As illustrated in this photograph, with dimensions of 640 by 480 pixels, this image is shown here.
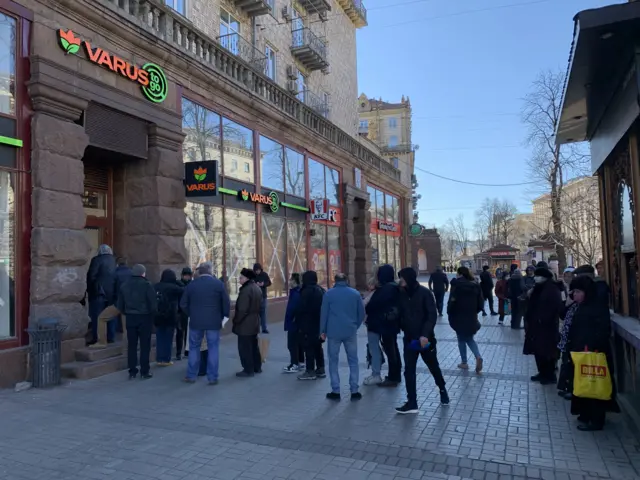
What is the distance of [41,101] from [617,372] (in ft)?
29.4

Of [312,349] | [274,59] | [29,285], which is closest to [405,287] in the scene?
[312,349]

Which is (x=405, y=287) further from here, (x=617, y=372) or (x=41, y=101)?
(x=41, y=101)

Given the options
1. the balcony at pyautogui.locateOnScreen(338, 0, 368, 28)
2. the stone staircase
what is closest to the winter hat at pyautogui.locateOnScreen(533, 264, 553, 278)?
the stone staircase

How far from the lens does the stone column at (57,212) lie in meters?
7.66

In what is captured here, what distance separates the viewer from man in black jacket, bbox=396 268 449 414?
5.80 m

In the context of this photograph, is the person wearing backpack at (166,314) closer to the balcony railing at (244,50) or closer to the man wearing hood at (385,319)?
the man wearing hood at (385,319)

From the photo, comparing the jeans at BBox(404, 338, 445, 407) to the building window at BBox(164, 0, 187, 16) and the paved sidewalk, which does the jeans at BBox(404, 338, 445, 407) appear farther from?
the building window at BBox(164, 0, 187, 16)

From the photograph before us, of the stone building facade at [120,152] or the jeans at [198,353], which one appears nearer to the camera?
the jeans at [198,353]

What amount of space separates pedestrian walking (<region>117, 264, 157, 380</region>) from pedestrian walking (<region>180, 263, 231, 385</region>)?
1.97 feet

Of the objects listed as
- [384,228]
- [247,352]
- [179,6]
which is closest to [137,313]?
[247,352]

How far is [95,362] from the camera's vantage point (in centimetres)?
798

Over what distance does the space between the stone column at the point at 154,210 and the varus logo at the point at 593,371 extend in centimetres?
762

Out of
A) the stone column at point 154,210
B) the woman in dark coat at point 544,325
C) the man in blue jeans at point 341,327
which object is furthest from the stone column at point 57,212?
the woman in dark coat at point 544,325

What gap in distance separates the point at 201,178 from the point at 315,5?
46.2ft
